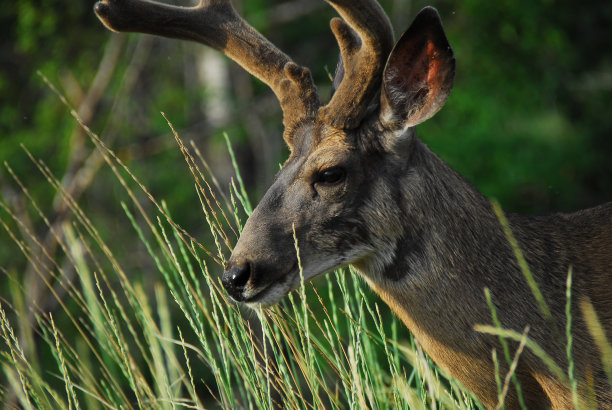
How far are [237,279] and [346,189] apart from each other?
24.3 inches

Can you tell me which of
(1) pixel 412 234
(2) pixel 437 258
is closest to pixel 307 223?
(1) pixel 412 234

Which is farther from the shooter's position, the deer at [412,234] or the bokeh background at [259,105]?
A: the bokeh background at [259,105]

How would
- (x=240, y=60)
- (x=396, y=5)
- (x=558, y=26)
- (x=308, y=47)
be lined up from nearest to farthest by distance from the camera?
(x=240, y=60), (x=558, y=26), (x=396, y=5), (x=308, y=47)

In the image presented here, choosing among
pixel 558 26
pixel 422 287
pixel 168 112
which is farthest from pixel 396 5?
pixel 422 287

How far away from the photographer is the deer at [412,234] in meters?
3.57

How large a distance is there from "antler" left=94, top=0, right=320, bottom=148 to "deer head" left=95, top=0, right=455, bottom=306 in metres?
0.03

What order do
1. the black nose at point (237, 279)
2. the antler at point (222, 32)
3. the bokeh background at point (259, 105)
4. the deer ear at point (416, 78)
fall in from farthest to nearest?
1. the bokeh background at point (259, 105)
2. the antler at point (222, 32)
3. the deer ear at point (416, 78)
4. the black nose at point (237, 279)

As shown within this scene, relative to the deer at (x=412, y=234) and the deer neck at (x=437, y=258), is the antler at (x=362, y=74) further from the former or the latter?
the deer neck at (x=437, y=258)

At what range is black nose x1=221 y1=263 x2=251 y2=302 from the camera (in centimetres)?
355

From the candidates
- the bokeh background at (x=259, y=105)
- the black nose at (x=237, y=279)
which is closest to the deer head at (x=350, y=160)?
the black nose at (x=237, y=279)

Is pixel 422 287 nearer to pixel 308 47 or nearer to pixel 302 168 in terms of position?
pixel 302 168

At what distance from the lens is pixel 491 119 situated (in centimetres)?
1046

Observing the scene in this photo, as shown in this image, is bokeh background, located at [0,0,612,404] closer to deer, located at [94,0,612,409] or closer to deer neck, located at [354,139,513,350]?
deer, located at [94,0,612,409]

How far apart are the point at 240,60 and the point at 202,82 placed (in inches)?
339
